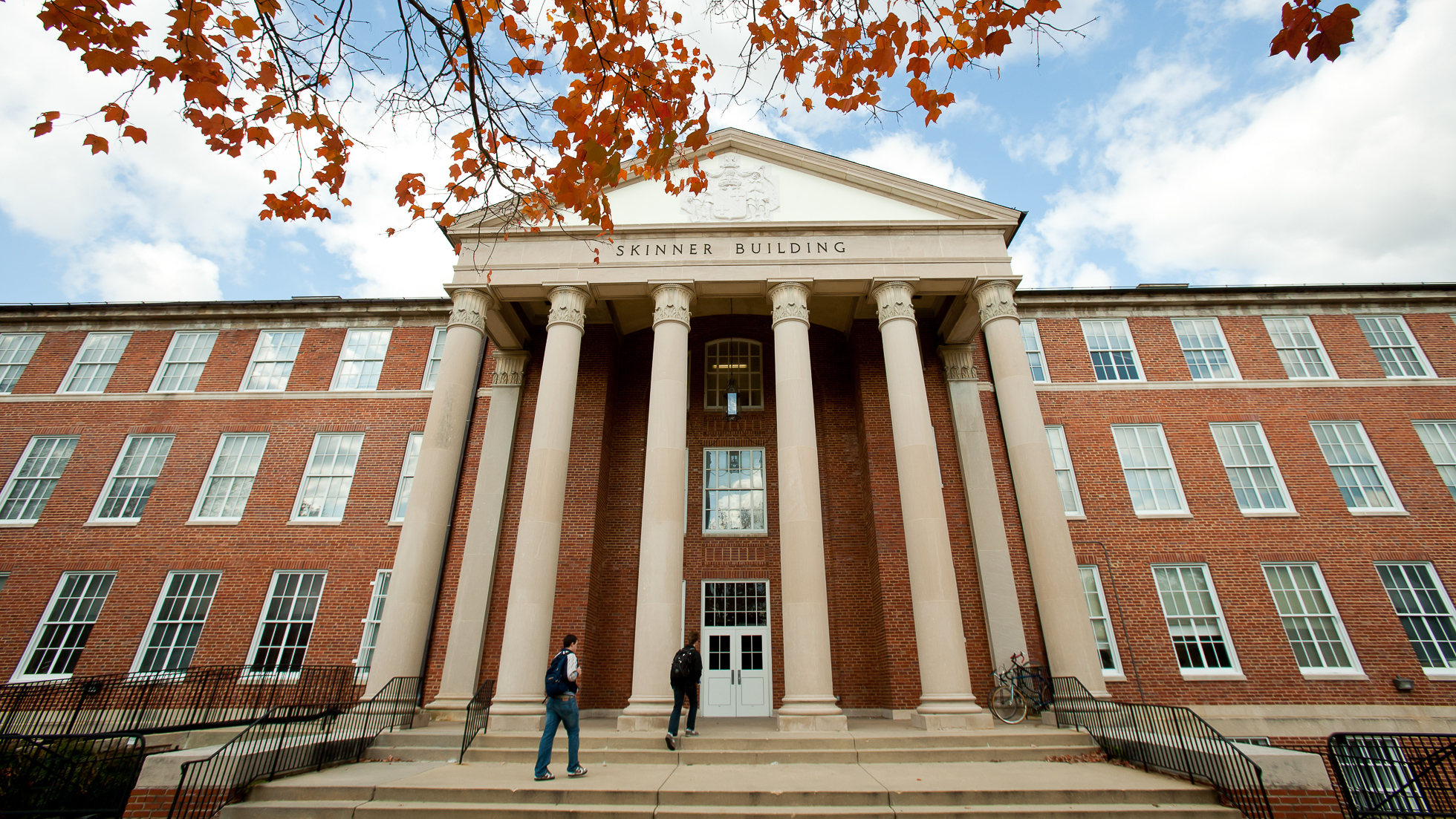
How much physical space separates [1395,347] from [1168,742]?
19152mm

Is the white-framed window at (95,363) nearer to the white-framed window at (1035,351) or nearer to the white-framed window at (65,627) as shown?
the white-framed window at (65,627)

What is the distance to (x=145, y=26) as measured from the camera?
16.1 ft

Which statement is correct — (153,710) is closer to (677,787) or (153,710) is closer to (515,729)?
(515,729)

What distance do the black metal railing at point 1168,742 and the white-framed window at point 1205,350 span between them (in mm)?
12418

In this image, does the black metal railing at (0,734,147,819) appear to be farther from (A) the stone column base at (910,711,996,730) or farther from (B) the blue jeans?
(A) the stone column base at (910,711,996,730)

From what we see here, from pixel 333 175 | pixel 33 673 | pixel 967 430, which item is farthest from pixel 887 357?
pixel 33 673

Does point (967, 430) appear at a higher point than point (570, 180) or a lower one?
higher

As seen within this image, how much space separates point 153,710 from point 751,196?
19393 millimetres

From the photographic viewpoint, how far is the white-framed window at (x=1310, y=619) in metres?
15.6

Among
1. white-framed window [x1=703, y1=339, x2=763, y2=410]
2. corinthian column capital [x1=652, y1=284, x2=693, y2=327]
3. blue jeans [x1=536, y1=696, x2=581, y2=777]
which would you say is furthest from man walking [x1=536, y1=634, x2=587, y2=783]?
white-framed window [x1=703, y1=339, x2=763, y2=410]

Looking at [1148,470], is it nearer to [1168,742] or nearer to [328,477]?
[1168,742]

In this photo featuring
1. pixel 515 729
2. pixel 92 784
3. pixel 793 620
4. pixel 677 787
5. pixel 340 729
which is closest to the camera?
pixel 677 787

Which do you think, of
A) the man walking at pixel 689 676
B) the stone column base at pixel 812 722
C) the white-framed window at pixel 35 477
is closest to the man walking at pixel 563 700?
the man walking at pixel 689 676

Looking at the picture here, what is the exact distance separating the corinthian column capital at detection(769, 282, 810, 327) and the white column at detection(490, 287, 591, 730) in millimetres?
4843
